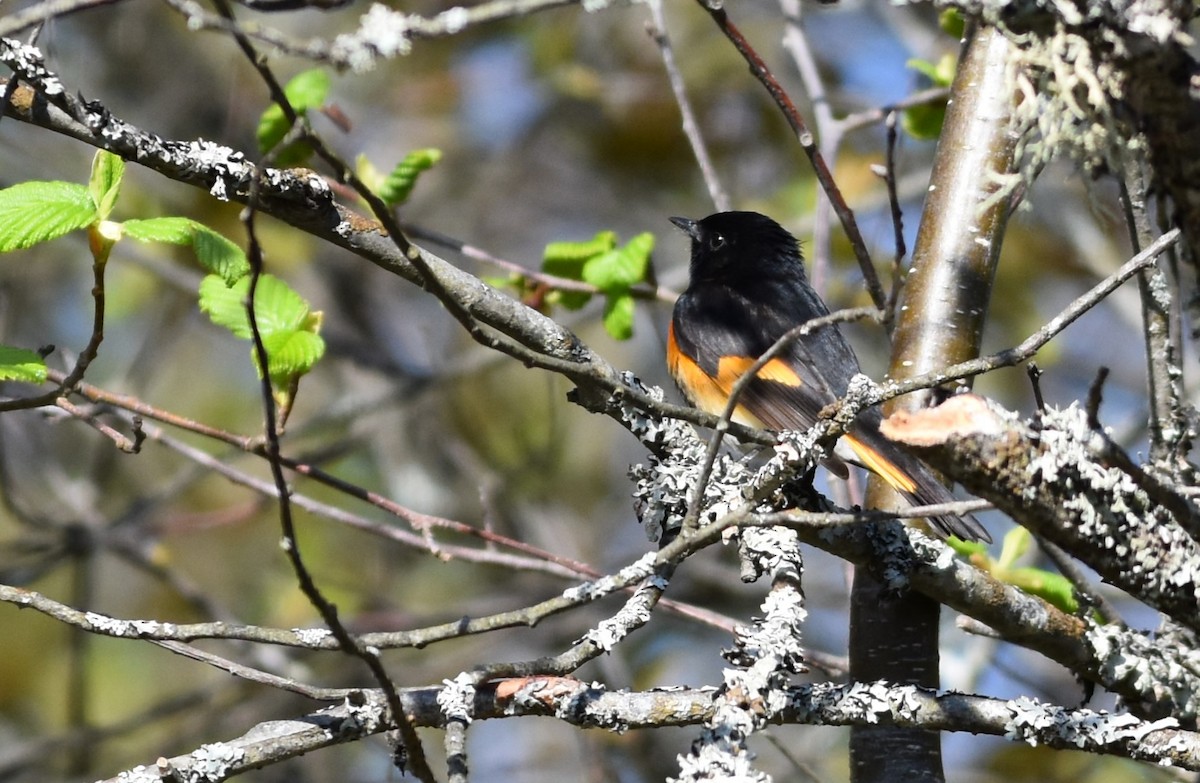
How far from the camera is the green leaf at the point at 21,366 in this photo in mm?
1948

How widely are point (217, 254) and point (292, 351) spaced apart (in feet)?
1.03

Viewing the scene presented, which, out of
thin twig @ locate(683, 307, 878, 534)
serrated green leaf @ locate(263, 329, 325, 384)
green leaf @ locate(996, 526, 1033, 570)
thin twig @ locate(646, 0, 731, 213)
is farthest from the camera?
thin twig @ locate(646, 0, 731, 213)

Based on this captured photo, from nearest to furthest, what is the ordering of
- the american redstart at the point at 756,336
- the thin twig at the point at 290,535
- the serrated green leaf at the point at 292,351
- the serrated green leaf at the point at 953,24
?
the thin twig at the point at 290,535 < the serrated green leaf at the point at 292,351 < the serrated green leaf at the point at 953,24 < the american redstart at the point at 756,336

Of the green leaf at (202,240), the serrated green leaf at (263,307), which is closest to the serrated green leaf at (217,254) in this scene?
the green leaf at (202,240)

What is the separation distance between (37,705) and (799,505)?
578 cm

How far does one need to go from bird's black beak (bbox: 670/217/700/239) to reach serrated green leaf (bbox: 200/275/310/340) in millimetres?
2188

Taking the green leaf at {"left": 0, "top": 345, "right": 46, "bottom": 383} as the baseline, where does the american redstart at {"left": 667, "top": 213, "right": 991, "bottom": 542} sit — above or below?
above

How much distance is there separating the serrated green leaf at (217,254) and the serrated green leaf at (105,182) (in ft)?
0.45

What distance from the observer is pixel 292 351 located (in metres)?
2.22

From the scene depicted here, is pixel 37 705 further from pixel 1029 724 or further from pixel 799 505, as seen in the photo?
pixel 1029 724

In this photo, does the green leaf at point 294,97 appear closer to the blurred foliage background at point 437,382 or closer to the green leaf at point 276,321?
the green leaf at point 276,321

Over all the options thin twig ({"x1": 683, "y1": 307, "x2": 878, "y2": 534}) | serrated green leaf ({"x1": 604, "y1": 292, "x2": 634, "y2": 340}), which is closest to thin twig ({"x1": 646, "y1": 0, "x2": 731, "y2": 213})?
serrated green leaf ({"x1": 604, "y1": 292, "x2": 634, "y2": 340})

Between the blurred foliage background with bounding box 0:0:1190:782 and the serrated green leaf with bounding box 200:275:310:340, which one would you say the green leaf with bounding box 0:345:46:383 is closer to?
the serrated green leaf with bounding box 200:275:310:340

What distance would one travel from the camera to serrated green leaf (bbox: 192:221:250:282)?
1942mm
